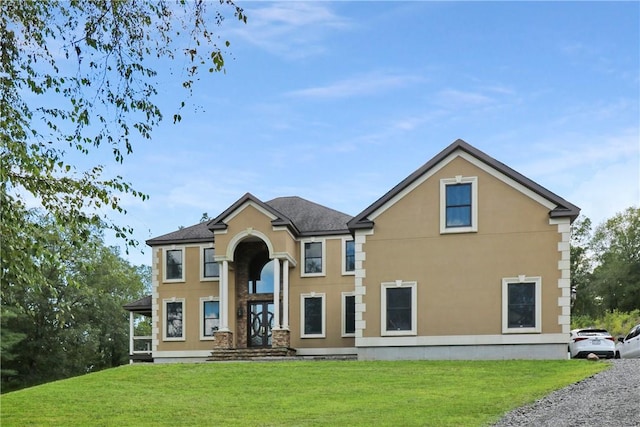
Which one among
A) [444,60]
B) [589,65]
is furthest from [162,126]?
[589,65]

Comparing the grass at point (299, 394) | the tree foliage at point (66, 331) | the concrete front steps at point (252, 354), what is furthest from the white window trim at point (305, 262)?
the tree foliage at point (66, 331)

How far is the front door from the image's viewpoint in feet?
105

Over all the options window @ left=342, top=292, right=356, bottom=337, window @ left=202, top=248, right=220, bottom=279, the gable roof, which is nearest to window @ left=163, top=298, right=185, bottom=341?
window @ left=202, top=248, right=220, bottom=279

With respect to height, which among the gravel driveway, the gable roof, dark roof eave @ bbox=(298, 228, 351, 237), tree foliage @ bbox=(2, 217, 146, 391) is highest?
the gable roof

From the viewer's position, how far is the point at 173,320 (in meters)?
33.7

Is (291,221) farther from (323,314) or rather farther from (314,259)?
(323,314)

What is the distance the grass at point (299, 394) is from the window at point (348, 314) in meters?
8.56

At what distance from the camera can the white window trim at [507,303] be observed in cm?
2294

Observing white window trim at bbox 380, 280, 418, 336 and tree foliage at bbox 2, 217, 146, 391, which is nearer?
white window trim at bbox 380, 280, 418, 336

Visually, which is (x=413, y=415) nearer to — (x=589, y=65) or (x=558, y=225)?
(x=589, y=65)

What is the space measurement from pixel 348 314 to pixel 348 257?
232cm

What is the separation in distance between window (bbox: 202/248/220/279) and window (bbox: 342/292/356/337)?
18.4ft

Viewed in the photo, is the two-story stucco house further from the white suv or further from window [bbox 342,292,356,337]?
window [bbox 342,292,356,337]

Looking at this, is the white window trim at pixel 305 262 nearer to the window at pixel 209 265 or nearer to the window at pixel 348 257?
the window at pixel 348 257
